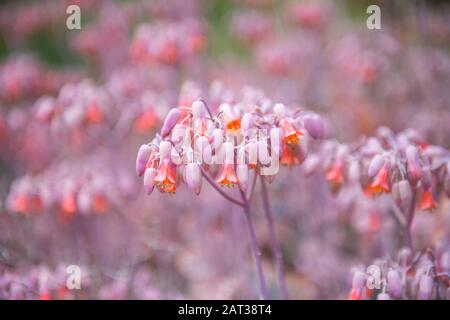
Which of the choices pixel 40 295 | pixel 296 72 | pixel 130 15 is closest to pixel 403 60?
pixel 296 72

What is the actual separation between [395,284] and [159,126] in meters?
2.06

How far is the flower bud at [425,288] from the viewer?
1.96 m

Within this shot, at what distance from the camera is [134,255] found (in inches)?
132

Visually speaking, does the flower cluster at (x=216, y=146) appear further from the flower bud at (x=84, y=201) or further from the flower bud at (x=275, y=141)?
the flower bud at (x=84, y=201)

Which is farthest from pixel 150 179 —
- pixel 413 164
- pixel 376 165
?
pixel 413 164

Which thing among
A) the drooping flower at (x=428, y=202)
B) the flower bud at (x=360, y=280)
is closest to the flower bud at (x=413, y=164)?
the drooping flower at (x=428, y=202)

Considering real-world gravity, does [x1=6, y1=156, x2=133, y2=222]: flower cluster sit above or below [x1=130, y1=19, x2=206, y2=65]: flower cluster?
below

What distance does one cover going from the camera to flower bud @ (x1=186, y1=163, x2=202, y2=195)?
178cm

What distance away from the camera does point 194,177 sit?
178 cm

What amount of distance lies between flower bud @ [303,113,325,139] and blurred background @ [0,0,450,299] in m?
0.33

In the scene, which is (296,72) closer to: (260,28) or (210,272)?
(260,28)

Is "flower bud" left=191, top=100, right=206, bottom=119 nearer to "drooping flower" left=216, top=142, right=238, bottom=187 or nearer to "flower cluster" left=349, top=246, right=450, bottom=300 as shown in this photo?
"drooping flower" left=216, top=142, right=238, bottom=187

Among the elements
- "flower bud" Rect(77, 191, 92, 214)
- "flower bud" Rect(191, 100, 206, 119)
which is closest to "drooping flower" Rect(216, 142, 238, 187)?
"flower bud" Rect(191, 100, 206, 119)

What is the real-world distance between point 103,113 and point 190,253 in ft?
3.83
